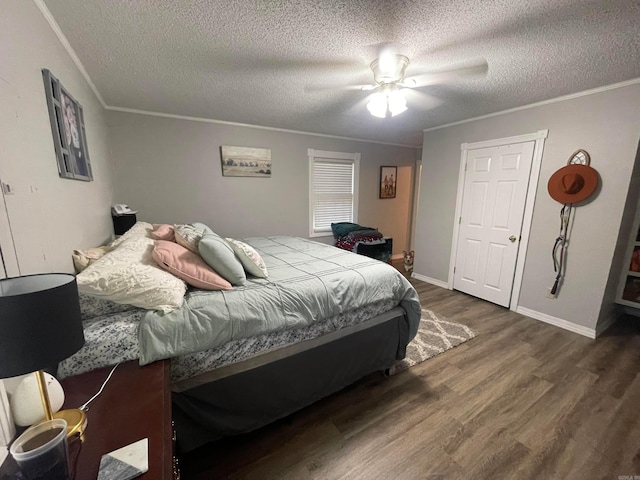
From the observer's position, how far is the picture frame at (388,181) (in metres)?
4.99

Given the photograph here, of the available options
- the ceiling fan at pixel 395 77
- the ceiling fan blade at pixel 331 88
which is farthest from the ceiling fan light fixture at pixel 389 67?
the ceiling fan blade at pixel 331 88

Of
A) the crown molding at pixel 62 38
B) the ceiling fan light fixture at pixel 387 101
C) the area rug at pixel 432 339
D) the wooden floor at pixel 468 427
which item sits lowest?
the wooden floor at pixel 468 427

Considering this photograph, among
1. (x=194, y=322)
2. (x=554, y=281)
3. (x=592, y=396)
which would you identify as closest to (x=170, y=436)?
(x=194, y=322)

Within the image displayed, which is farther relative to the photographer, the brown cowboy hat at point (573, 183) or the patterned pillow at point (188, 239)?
the brown cowboy hat at point (573, 183)

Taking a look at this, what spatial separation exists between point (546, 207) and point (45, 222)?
4.12 metres

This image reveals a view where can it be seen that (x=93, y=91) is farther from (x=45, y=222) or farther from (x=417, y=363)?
(x=417, y=363)

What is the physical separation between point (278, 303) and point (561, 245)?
3078 mm

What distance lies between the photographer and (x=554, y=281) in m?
2.81

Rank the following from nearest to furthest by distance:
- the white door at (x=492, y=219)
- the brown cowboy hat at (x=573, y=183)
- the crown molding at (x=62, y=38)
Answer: the crown molding at (x=62, y=38), the brown cowboy hat at (x=573, y=183), the white door at (x=492, y=219)

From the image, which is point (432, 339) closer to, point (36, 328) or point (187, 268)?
point (187, 268)

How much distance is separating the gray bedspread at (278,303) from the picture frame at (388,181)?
118 inches

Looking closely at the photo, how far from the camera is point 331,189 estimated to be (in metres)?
4.53

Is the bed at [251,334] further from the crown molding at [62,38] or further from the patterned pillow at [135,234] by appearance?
the crown molding at [62,38]

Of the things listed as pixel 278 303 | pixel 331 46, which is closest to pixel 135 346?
pixel 278 303
